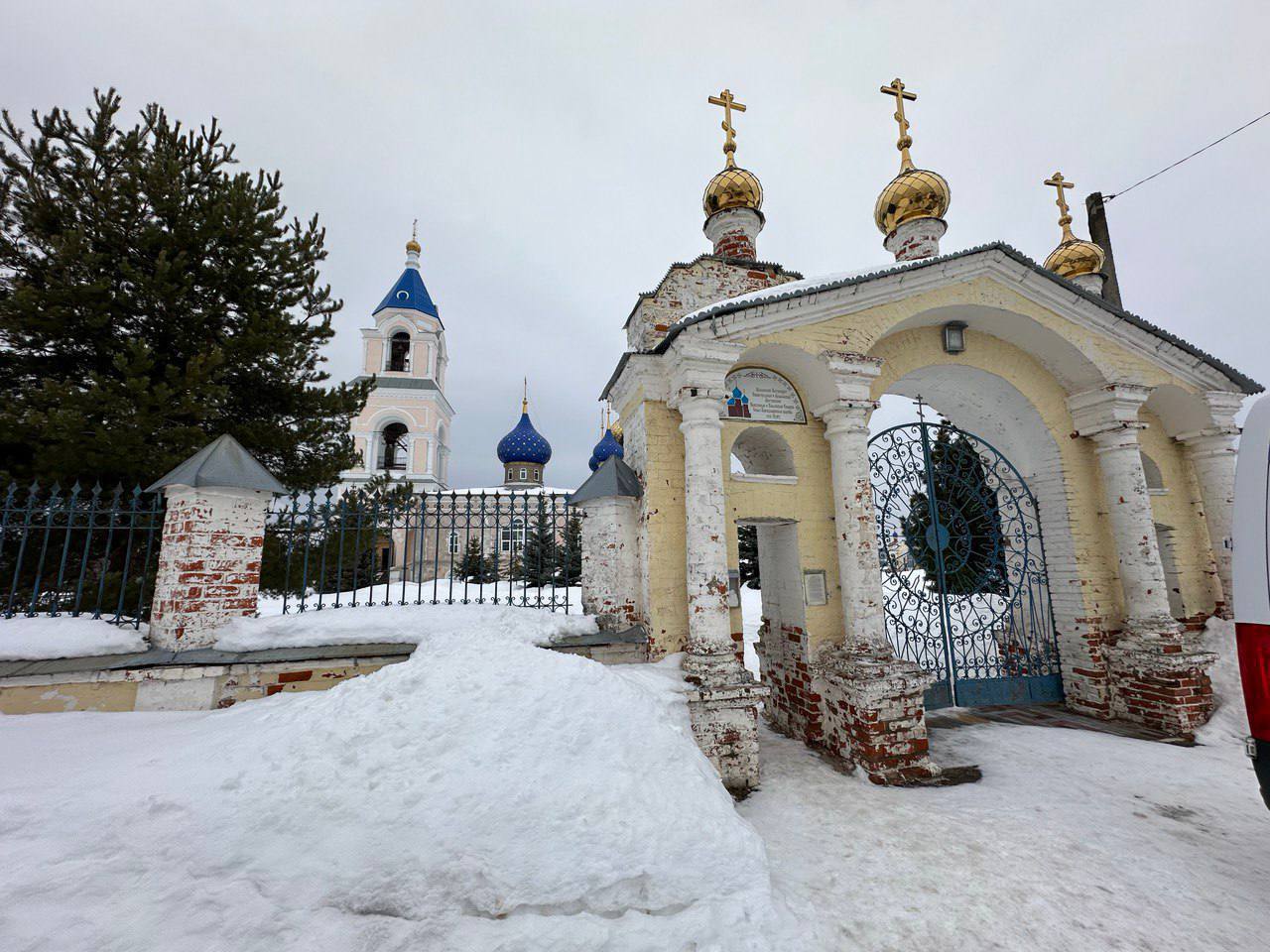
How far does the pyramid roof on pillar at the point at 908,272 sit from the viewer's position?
19.1ft

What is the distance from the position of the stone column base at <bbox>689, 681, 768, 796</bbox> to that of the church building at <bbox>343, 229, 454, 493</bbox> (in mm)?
20804

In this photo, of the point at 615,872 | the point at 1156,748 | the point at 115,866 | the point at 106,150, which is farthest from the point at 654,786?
the point at 106,150

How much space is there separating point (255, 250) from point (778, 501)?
7975mm

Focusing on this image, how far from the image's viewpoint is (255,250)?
7414mm

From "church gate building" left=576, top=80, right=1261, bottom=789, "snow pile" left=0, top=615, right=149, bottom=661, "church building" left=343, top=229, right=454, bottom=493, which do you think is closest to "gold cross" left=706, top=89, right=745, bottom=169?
"church gate building" left=576, top=80, right=1261, bottom=789

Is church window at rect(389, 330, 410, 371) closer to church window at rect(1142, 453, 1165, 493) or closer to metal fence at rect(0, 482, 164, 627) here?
metal fence at rect(0, 482, 164, 627)

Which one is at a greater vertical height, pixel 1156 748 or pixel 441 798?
pixel 441 798

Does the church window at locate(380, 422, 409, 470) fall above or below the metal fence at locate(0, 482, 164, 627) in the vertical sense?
above

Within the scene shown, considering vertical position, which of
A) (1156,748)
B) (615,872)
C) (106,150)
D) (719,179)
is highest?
(719,179)

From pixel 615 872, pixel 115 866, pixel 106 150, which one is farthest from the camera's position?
pixel 106 150

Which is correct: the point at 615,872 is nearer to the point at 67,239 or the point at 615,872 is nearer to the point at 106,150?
the point at 67,239

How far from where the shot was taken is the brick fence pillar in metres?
4.73

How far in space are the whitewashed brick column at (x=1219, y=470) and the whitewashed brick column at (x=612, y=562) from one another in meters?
8.73

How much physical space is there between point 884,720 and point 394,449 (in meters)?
24.0
